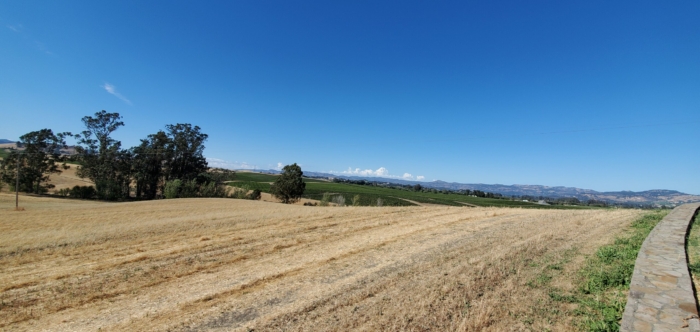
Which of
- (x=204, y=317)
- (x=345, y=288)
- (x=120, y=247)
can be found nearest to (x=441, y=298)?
(x=345, y=288)

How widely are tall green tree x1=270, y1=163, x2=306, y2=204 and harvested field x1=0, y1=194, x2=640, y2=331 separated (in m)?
45.6

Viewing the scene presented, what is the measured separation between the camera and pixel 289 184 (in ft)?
195

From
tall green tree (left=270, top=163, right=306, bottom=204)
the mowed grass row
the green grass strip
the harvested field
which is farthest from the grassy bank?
the mowed grass row

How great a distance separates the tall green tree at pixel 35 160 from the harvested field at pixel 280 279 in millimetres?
59235

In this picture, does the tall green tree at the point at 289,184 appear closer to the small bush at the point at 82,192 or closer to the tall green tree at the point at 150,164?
the tall green tree at the point at 150,164

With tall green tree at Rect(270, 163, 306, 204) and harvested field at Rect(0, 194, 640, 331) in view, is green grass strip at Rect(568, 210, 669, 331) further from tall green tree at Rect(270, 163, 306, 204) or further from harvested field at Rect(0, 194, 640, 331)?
tall green tree at Rect(270, 163, 306, 204)

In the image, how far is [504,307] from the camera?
5387mm

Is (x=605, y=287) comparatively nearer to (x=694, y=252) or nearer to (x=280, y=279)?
(x=694, y=252)

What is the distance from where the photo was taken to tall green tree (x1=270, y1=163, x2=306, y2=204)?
6000 cm

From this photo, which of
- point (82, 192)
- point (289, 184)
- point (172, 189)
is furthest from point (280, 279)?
point (82, 192)

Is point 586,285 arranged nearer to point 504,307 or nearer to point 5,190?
point 504,307

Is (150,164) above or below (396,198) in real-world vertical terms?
above

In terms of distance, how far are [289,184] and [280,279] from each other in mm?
53159

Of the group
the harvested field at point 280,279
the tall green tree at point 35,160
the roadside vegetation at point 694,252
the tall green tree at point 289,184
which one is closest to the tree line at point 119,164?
the tall green tree at point 35,160
